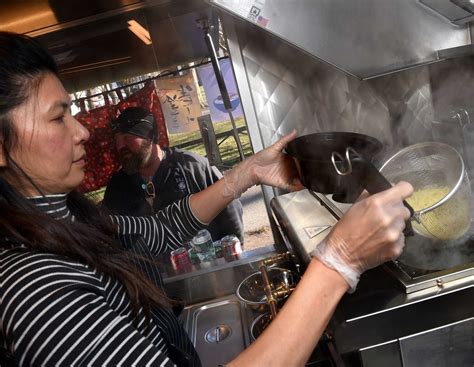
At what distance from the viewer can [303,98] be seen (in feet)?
6.92

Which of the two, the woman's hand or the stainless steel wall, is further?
the stainless steel wall

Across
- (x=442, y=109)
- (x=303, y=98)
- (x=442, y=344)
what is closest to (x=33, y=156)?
(x=442, y=344)

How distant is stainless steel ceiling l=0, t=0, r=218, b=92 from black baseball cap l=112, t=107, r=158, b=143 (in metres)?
0.20

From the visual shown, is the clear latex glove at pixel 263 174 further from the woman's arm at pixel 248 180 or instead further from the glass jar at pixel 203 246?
the glass jar at pixel 203 246

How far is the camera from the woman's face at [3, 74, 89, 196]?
0.89m

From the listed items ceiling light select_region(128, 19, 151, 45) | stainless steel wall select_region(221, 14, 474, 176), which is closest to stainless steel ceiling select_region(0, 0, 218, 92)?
ceiling light select_region(128, 19, 151, 45)

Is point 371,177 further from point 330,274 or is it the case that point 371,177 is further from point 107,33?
point 107,33

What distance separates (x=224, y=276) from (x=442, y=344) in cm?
127

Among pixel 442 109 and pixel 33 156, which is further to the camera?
pixel 442 109

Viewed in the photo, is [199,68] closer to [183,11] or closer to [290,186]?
[183,11]

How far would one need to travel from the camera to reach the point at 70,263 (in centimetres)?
88

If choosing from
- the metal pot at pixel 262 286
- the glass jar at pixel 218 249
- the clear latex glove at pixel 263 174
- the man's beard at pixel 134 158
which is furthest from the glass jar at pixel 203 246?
the clear latex glove at pixel 263 174

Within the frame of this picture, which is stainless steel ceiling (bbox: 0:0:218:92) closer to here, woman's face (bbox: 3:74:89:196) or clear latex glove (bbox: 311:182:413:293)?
woman's face (bbox: 3:74:89:196)

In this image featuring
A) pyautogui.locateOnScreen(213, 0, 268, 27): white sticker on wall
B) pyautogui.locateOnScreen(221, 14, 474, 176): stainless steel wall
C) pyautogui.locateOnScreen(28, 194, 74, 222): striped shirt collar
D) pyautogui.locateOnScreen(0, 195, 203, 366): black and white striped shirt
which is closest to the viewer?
pyautogui.locateOnScreen(0, 195, 203, 366): black and white striped shirt
